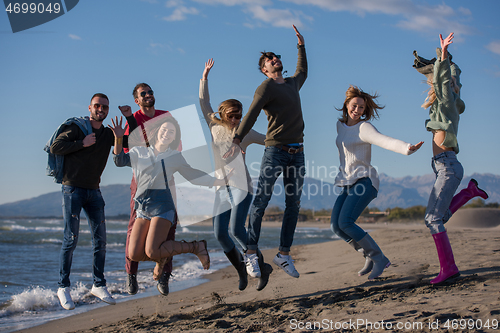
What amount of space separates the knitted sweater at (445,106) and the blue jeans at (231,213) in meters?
2.46

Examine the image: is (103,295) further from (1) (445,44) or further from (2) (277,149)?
(1) (445,44)

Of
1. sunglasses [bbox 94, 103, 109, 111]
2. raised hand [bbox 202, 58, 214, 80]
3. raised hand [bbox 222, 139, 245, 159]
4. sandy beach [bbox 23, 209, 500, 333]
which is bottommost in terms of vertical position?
sandy beach [bbox 23, 209, 500, 333]

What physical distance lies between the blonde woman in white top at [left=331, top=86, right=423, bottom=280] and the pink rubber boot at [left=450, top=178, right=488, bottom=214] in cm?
97

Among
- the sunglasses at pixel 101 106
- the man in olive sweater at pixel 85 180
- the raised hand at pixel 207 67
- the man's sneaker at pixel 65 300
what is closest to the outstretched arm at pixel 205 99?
the raised hand at pixel 207 67

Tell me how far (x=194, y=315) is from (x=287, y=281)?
2.27 metres

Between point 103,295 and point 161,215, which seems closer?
point 161,215

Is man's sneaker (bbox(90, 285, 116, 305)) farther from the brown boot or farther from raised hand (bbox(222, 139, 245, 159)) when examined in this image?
raised hand (bbox(222, 139, 245, 159))

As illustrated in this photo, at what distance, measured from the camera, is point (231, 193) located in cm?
483

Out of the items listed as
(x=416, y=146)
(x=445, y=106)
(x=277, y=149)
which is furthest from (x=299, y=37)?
(x=416, y=146)

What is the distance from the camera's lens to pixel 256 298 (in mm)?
5582

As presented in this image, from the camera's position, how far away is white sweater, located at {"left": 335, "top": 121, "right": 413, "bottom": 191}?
190 inches

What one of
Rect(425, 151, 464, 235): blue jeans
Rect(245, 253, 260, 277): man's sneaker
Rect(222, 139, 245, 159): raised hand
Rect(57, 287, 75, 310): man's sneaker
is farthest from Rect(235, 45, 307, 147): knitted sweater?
Rect(57, 287, 75, 310): man's sneaker

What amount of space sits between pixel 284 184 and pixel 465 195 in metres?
2.37

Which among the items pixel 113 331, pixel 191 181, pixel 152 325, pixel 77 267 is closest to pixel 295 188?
pixel 191 181
